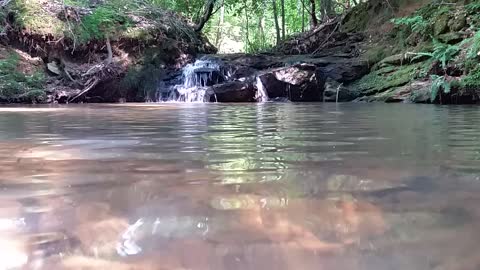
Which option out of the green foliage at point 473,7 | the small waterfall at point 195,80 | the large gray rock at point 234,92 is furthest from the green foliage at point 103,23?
the green foliage at point 473,7

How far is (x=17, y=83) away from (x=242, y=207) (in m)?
11.2

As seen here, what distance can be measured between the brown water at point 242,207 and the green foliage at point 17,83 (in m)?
9.12

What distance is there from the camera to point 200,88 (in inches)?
465

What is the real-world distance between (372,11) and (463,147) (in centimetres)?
1262

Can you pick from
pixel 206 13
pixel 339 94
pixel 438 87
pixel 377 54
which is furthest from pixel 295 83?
pixel 206 13

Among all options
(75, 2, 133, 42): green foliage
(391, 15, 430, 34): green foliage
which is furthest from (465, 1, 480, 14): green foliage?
(75, 2, 133, 42): green foliage

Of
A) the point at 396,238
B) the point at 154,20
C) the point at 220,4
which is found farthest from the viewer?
the point at 220,4

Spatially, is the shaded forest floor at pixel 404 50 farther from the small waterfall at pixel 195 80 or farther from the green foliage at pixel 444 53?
the small waterfall at pixel 195 80

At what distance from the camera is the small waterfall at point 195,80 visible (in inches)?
474

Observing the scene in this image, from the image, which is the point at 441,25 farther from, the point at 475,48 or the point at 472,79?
the point at 472,79

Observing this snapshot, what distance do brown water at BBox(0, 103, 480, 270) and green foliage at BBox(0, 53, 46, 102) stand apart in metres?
9.12

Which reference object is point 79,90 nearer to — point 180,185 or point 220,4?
point 220,4

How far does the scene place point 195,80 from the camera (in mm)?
12641

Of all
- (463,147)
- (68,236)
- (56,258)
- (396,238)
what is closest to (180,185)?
(68,236)
